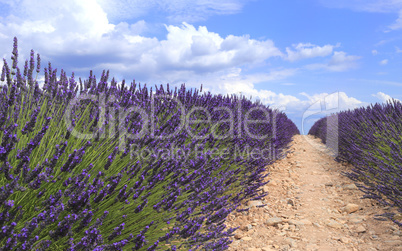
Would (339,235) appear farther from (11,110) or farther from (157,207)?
(11,110)

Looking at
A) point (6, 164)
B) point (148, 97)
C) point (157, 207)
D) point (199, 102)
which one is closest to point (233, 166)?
point (199, 102)

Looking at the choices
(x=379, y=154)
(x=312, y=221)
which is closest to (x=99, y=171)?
(x=312, y=221)

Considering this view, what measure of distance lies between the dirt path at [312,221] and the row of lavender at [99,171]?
0.42m

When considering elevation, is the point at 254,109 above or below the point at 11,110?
above

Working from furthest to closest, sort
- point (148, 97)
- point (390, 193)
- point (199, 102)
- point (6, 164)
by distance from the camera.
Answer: point (199, 102), point (390, 193), point (148, 97), point (6, 164)

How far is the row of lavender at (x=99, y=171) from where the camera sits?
4.71 ft

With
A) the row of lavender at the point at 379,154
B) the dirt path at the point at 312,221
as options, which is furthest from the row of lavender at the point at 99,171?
the row of lavender at the point at 379,154

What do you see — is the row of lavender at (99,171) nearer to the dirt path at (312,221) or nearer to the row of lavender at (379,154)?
the dirt path at (312,221)

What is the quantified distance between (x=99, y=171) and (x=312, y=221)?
9.20 ft

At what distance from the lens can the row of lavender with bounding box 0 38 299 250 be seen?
1436 millimetres

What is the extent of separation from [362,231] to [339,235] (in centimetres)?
31

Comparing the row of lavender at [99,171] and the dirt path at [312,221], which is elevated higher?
the row of lavender at [99,171]

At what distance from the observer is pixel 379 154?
448 centimetres

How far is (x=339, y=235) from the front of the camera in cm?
326
